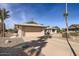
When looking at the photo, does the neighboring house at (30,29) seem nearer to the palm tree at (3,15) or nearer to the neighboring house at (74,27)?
the palm tree at (3,15)

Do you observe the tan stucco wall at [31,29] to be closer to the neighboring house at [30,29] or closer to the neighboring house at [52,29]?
the neighboring house at [30,29]

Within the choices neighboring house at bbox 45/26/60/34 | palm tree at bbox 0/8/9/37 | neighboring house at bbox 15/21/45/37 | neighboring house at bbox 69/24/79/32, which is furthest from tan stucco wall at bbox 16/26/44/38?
neighboring house at bbox 69/24/79/32

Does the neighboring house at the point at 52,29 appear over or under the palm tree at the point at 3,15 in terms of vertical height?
under

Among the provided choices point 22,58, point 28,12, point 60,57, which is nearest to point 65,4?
point 28,12

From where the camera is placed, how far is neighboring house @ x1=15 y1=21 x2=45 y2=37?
15.2 feet

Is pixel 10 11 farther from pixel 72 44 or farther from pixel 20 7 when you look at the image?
pixel 72 44

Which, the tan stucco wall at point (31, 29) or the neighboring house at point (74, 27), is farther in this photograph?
the tan stucco wall at point (31, 29)

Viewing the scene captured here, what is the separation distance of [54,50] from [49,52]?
104 mm

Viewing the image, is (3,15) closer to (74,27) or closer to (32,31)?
(32,31)

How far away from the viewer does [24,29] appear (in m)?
4.71

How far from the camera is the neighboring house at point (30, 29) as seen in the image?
4.63 metres

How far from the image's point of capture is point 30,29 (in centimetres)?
471

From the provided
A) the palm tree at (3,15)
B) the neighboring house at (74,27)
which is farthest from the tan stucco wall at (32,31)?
the neighboring house at (74,27)

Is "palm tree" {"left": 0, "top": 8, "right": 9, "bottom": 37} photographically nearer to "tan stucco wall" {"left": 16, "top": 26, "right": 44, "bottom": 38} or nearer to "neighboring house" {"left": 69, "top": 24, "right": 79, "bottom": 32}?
"tan stucco wall" {"left": 16, "top": 26, "right": 44, "bottom": 38}
